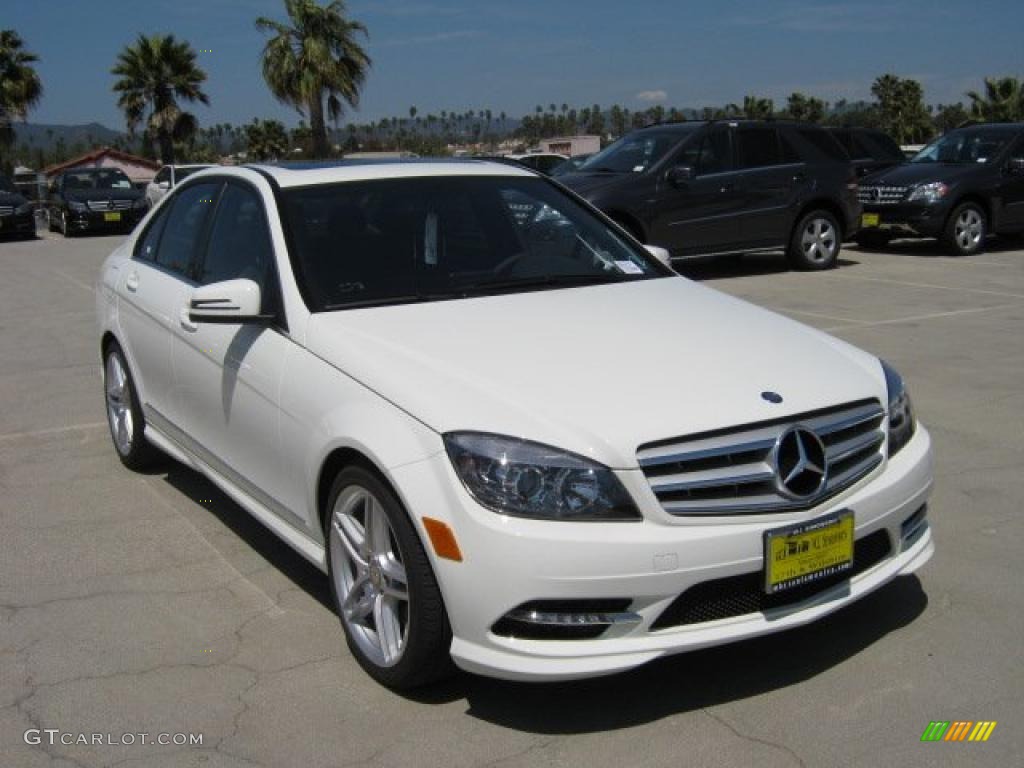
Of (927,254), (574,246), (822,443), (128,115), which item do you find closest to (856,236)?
(927,254)

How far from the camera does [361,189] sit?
4.63 m

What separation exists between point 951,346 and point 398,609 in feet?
21.7

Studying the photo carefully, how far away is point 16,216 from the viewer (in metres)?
22.3

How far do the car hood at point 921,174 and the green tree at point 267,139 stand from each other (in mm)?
55717

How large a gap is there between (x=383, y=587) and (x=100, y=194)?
21.8m

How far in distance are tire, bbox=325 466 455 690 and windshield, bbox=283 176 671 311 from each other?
0.86 m

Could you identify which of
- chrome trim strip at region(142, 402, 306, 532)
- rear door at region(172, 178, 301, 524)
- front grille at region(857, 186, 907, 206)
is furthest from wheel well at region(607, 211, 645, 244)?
rear door at region(172, 178, 301, 524)

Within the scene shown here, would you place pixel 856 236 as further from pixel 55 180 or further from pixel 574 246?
pixel 55 180

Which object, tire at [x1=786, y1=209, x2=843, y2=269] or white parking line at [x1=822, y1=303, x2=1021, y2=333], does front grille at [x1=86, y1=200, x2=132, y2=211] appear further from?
white parking line at [x1=822, y1=303, x2=1021, y2=333]

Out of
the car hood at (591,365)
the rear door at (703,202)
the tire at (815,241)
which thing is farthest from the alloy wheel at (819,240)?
the car hood at (591,365)

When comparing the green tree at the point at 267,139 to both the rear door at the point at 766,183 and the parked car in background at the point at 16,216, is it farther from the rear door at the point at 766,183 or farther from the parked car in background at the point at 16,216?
the rear door at the point at 766,183

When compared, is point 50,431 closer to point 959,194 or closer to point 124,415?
point 124,415

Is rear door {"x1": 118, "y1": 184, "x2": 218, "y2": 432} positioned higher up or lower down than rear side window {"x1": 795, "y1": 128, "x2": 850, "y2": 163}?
lower down

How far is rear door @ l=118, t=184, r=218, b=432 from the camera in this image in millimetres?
5062
